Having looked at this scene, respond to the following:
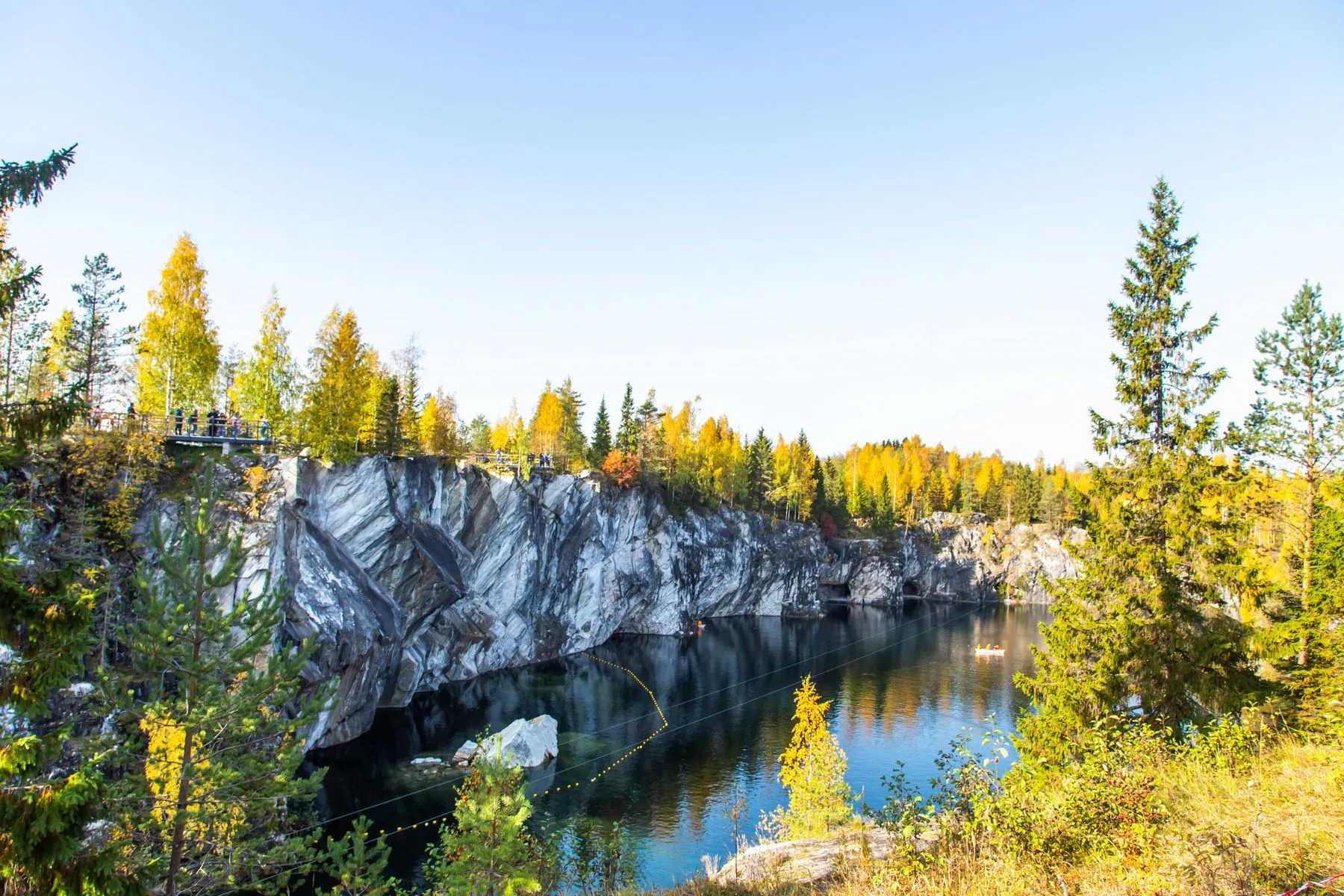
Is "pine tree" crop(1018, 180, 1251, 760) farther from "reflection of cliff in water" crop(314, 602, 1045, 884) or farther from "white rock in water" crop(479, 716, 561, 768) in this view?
"white rock in water" crop(479, 716, 561, 768)

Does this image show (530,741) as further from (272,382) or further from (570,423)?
(570,423)

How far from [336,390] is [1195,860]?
3972 centimetres

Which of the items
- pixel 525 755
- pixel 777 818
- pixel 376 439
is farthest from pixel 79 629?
pixel 376 439

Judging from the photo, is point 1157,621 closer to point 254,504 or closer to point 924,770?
point 924,770

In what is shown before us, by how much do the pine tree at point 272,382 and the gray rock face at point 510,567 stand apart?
3.26m

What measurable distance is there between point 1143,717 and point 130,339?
3814cm

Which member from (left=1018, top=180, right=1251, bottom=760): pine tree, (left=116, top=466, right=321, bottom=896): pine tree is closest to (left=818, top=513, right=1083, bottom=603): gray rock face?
(left=1018, top=180, right=1251, bottom=760): pine tree

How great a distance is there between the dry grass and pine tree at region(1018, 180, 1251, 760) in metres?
6.26

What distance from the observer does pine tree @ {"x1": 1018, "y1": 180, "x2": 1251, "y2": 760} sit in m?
14.9

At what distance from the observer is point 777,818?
87.9ft

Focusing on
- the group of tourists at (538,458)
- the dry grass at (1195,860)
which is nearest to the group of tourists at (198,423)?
the group of tourists at (538,458)

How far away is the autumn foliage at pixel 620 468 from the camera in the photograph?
70.3m

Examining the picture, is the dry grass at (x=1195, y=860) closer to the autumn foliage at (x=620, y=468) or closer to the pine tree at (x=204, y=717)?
the pine tree at (x=204, y=717)

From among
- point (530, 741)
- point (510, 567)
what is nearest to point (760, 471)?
point (510, 567)
